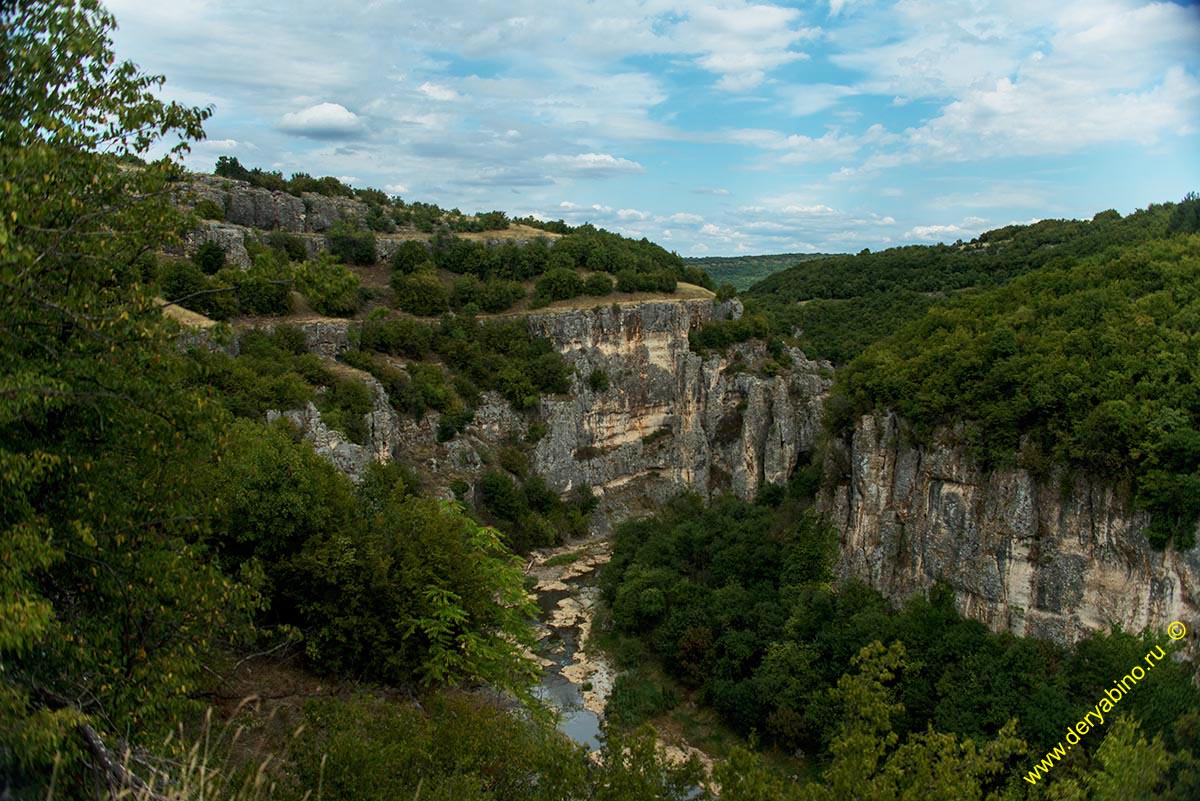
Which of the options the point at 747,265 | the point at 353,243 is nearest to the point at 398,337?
the point at 353,243

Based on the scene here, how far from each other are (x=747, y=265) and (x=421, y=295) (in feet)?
277

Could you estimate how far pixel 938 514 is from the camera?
21438 mm

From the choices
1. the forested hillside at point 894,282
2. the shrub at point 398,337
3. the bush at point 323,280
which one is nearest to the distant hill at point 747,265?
the forested hillside at point 894,282

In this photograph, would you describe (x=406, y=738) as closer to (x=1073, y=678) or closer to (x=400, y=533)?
(x=400, y=533)

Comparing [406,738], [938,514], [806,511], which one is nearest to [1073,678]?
[938,514]

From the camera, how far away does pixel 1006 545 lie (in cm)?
1977

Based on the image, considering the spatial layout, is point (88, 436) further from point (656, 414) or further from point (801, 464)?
point (656, 414)

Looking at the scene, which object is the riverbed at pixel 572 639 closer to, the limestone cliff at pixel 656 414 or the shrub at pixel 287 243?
the limestone cliff at pixel 656 414

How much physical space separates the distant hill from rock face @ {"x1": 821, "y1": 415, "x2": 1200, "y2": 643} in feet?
257

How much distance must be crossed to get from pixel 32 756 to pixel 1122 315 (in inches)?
894

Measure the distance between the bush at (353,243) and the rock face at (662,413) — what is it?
30.0ft

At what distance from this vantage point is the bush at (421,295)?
1574 inches

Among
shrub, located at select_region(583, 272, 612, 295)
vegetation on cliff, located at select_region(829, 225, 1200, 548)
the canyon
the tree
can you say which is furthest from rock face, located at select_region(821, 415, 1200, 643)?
shrub, located at select_region(583, 272, 612, 295)

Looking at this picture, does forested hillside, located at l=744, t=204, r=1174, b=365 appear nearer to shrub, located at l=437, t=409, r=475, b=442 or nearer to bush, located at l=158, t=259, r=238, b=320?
shrub, located at l=437, t=409, r=475, b=442
